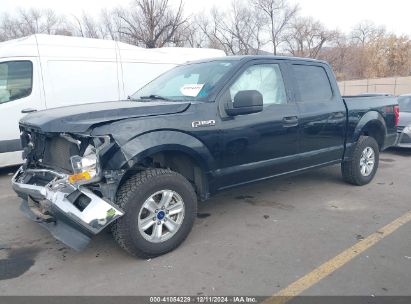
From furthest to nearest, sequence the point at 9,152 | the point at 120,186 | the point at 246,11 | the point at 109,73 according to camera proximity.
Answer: the point at 246,11
the point at 109,73
the point at 9,152
the point at 120,186

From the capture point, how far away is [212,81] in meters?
4.13

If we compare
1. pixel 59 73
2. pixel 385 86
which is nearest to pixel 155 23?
pixel 59 73

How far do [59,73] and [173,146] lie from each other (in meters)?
4.90

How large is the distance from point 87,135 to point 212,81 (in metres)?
1.54

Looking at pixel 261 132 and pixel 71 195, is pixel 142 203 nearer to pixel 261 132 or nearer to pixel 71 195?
pixel 71 195

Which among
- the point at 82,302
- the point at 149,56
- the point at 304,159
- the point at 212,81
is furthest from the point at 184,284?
the point at 149,56

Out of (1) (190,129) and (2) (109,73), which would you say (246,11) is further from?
(1) (190,129)

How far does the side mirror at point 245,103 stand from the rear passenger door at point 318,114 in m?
0.99

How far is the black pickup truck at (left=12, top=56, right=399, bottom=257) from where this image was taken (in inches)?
128

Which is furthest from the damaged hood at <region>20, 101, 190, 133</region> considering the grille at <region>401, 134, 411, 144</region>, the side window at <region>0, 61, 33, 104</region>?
the grille at <region>401, 134, 411, 144</region>

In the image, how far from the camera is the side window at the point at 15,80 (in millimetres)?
6801

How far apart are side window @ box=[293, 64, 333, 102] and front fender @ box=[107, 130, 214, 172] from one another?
1704 mm

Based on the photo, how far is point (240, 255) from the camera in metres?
3.62

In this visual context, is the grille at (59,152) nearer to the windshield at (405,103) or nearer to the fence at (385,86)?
the windshield at (405,103)
